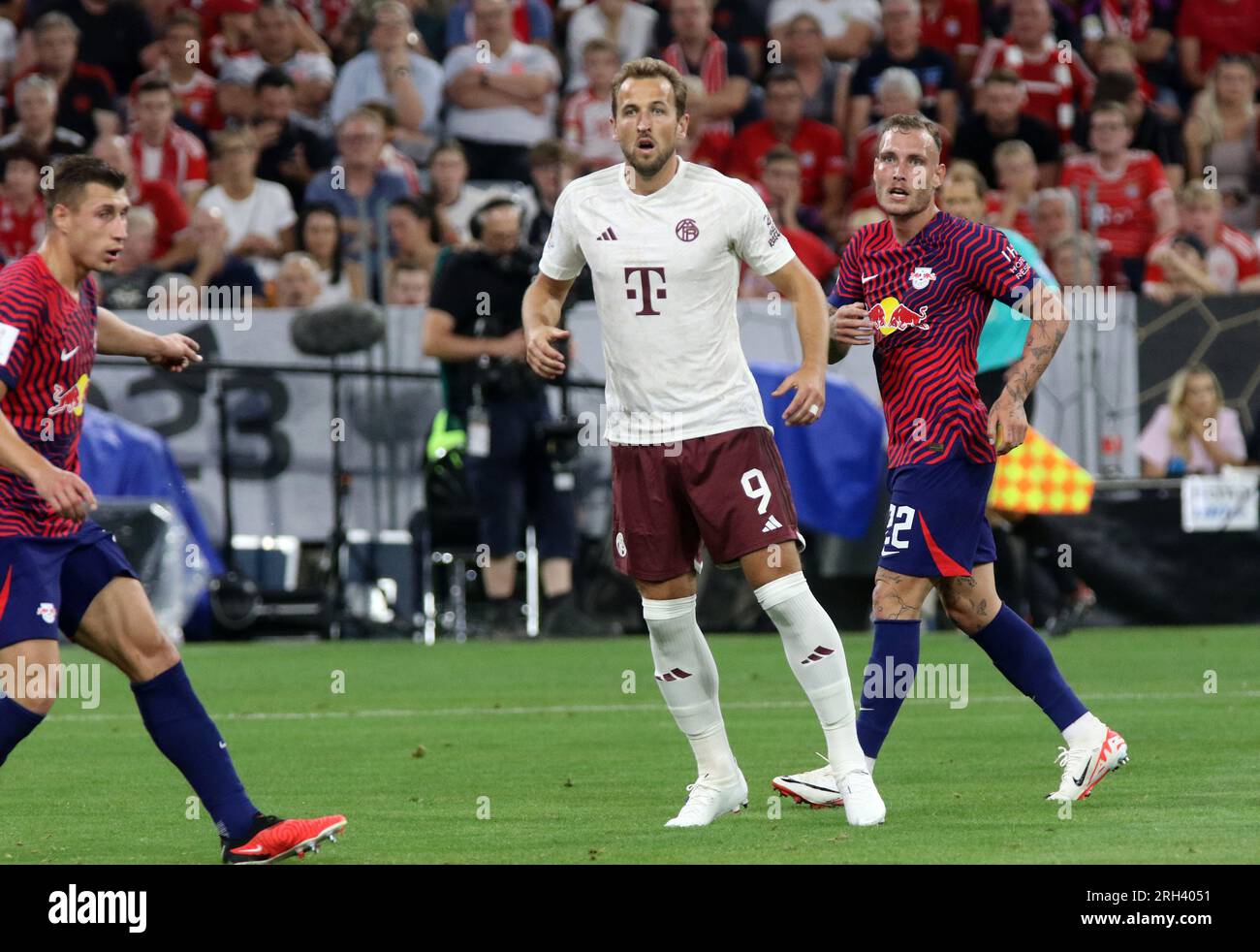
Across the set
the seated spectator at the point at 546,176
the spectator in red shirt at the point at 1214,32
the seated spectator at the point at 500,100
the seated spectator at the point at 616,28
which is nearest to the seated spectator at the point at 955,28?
the spectator in red shirt at the point at 1214,32

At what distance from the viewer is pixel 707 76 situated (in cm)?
1953

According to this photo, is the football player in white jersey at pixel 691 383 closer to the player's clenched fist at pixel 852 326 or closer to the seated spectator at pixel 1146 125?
the player's clenched fist at pixel 852 326

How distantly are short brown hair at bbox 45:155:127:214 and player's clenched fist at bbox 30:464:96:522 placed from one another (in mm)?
926

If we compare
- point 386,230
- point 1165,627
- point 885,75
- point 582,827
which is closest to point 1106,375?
point 1165,627

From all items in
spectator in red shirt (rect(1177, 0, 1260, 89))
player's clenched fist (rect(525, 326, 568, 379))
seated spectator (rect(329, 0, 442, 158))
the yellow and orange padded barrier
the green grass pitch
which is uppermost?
spectator in red shirt (rect(1177, 0, 1260, 89))

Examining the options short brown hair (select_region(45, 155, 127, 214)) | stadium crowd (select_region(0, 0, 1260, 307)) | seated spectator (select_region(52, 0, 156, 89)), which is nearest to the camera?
short brown hair (select_region(45, 155, 127, 214))

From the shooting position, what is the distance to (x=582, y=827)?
7.05 meters

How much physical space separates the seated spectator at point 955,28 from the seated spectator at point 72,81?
7.40 metres

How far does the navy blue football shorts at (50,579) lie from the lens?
6.58 meters

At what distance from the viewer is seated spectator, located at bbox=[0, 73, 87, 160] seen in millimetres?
18812

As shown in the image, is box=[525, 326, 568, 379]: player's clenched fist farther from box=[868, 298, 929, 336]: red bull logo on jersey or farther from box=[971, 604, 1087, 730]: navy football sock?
box=[971, 604, 1087, 730]: navy football sock

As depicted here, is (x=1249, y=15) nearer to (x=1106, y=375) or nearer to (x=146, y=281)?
(x=1106, y=375)

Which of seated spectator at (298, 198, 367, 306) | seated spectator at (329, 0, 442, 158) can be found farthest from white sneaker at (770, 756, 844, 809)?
seated spectator at (329, 0, 442, 158)

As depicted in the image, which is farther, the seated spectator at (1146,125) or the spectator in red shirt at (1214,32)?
the spectator in red shirt at (1214,32)
